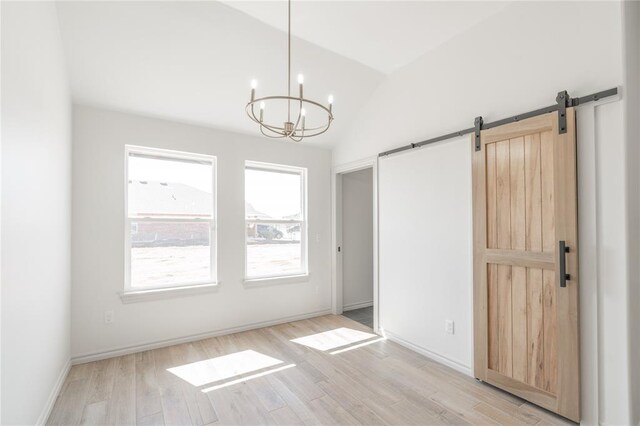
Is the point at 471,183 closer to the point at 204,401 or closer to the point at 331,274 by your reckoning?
the point at 331,274

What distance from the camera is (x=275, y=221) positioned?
14.1 feet

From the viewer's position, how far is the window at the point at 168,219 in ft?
11.0

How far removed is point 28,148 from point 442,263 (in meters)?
3.26

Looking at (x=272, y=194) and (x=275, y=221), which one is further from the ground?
(x=272, y=194)

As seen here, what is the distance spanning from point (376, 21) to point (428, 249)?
2.23 metres

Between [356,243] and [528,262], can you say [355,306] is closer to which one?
[356,243]

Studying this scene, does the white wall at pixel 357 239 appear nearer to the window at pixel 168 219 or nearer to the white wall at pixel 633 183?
the window at pixel 168 219

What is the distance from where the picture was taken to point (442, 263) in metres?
3.00

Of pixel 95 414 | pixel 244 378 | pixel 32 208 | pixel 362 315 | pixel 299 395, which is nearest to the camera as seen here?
pixel 32 208

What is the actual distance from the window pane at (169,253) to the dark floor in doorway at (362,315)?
2.11 metres

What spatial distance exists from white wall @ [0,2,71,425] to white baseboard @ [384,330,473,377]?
311cm

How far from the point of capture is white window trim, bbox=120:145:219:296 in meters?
3.26

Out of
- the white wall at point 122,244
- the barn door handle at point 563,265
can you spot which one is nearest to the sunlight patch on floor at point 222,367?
the white wall at point 122,244

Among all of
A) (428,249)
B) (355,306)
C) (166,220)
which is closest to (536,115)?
(428,249)
